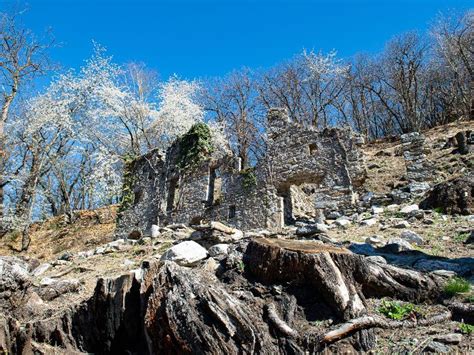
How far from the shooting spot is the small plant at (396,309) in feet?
12.7

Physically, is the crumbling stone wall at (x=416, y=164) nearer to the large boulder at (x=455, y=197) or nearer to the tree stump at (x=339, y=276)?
the large boulder at (x=455, y=197)

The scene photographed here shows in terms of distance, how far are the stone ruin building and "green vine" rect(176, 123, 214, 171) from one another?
269mm

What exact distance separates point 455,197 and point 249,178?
693cm

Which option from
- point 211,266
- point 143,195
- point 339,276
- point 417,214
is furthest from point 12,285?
point 143,195

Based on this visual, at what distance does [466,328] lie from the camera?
11.5 ft

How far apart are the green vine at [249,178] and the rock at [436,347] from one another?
36.8 feet

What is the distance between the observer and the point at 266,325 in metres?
3.76

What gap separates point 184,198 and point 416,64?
21658 mm

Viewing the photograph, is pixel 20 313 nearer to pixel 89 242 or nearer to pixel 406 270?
pixel 406 270

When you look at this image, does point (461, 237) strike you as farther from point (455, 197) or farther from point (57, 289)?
point (57, 289)

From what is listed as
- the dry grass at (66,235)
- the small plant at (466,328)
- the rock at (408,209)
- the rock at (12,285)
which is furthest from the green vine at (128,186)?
the small plant at (466,328)

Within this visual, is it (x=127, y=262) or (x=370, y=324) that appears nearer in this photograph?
(x=370, y=324)

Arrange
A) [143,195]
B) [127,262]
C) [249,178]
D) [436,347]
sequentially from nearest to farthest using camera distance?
1. [436,347]
2. [127,262]
3. [249,178]
4. [143,195]

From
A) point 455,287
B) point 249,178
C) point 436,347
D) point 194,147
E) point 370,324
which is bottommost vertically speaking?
point 436,347
